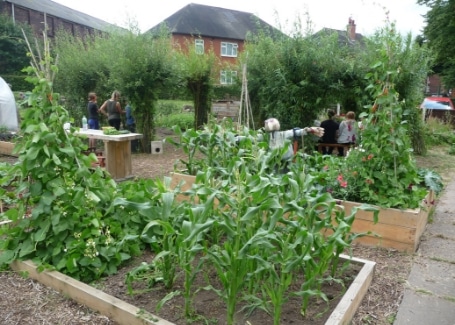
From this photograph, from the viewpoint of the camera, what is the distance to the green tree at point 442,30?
2092 cm

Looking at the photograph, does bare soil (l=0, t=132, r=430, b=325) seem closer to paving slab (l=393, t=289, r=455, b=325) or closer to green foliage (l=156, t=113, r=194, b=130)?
paving slab (l=393, t=289, r=455, b=325)

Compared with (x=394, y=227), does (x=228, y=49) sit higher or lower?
higher

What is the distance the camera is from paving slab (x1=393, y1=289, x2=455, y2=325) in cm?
270

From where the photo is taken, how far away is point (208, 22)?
36094 millimetres

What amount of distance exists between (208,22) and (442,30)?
20676mm

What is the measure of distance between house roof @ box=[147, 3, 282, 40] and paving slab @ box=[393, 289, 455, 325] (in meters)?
32.3

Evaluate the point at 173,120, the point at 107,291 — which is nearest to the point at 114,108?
the point at 173,120

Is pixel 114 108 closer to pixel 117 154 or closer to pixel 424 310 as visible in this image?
pixel 117 154

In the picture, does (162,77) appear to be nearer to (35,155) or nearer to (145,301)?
(35,155)

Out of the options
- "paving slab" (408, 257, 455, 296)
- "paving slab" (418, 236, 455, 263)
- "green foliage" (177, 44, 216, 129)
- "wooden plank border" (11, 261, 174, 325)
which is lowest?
"paving slab" (408, 257, 455, 296)

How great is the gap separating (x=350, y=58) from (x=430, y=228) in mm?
5179

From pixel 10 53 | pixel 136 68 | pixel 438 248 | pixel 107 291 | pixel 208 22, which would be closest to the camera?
pixel 107 291

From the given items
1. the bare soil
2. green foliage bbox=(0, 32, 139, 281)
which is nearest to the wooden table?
green foliage bbox=(0, 32, 139, 281)

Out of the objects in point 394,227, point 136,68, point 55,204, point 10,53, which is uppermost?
point 10,53
